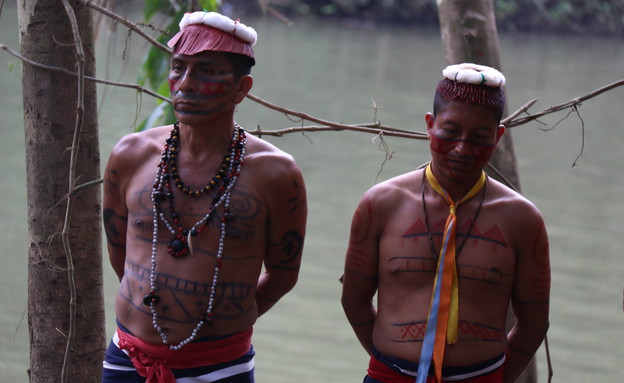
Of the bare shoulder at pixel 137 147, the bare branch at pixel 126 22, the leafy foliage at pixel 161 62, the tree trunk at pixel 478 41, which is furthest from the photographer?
the leafy foliage at pixel 161 62

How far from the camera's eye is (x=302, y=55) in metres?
18.9

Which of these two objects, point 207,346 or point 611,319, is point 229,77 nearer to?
point 207,346

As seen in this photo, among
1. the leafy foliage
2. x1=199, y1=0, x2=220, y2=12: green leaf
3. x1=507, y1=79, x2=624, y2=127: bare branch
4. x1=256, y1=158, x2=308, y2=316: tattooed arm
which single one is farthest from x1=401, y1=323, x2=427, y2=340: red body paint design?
x1=199, y1=0, x2=220, y2=12: green leaf

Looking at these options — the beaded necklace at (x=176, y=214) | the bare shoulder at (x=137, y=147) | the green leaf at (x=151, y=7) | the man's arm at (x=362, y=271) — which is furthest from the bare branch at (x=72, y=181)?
the green leaf at (x=151, y=7)

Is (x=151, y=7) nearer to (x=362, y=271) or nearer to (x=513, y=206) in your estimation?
(x=362, y=271)

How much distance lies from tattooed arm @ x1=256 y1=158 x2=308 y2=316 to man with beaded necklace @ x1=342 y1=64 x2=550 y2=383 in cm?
17

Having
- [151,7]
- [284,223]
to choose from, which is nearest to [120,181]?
[284,223]

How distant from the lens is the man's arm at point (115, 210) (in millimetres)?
2494

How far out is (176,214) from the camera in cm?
236

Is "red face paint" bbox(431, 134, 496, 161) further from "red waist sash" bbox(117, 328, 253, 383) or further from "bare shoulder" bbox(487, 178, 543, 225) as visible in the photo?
"red waist sash" bbox(117, 328, 253, 383)

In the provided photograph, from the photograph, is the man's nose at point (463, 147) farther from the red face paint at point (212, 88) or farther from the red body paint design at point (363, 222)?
the red face paint at point (212, 88)

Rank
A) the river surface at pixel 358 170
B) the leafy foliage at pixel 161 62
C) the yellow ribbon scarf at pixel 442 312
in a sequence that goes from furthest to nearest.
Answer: the river surface at pixel 358 170, the leafy foliage at pixel 161 62, the yellow ribbon scarf at pixel 442 312

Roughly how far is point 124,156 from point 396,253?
0.80 metres

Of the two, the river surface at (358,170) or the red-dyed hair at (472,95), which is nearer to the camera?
the red-dyed hair at (472,95)
